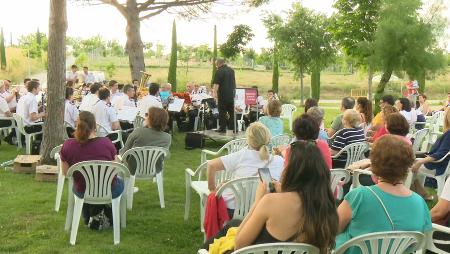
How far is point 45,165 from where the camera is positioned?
24.7ft

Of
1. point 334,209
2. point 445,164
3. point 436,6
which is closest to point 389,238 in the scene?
point 334,209

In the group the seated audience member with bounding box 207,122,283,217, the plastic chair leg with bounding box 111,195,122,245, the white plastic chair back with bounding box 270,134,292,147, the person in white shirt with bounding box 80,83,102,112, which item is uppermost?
the person in white shirt with bounding box 80,83,102,112

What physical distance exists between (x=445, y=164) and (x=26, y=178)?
5.54 metres

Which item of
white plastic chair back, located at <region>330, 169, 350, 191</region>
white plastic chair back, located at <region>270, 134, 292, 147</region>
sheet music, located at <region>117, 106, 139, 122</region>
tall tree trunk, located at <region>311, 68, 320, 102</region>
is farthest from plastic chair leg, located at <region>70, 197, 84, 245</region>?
tall tree trunk, located at <region>311, 68, 320, 102</region>

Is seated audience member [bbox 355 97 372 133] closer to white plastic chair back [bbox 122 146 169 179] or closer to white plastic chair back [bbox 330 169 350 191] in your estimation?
white plastic chair back [bbox 330 169 350 191]

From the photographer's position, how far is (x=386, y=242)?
2.71 m

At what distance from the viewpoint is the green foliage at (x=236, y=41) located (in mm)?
22203

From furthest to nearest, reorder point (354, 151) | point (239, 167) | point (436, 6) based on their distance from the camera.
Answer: point (436, 6) → point (354, 151) → point (239, 167)

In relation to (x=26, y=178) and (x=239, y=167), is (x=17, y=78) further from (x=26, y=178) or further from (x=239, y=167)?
(x=239, y=167)

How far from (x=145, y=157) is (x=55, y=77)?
8.90 ft

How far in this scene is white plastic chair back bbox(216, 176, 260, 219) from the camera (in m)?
3.90

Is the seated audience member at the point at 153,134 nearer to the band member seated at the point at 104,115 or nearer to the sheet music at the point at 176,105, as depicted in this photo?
the band member seated at the point at 104,115

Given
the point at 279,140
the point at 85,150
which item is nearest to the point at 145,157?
the point at 85,150

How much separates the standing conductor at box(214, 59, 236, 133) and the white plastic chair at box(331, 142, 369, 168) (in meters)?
4.88
